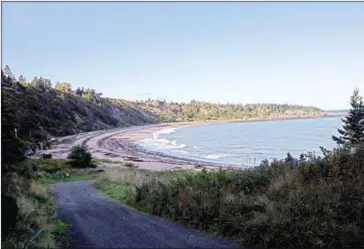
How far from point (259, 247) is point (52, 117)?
98.8 metres

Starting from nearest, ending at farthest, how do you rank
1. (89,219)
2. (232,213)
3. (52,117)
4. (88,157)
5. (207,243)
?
(207,243) < (232,213) < (89,219) < (88,157) < (52,117)

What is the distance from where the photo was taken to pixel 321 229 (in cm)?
679

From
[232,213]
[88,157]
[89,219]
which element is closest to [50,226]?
[89,219]

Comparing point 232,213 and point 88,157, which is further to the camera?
point 88,157

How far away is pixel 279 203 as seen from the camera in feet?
25.7

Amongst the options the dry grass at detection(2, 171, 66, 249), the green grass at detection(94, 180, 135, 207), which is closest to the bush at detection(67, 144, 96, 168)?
the green grass at detection(94, 180, 135, 207)

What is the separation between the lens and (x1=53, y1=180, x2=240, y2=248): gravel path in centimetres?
787

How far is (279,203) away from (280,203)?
0.03 meters

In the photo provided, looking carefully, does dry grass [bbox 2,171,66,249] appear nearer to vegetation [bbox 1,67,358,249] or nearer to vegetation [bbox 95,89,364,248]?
vegetation [bbox 1,67,358,249]

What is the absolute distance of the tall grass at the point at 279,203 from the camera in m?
6.88

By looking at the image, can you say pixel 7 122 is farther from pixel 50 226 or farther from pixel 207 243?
pixel 207 243

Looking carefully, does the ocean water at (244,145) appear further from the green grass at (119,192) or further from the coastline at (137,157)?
the green grass at (119,192)

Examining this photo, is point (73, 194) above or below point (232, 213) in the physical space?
below

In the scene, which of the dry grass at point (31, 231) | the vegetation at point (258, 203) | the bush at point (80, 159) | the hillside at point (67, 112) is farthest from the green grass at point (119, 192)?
the hillside at point (67, 112)
